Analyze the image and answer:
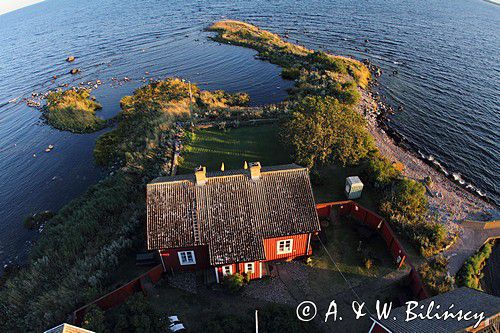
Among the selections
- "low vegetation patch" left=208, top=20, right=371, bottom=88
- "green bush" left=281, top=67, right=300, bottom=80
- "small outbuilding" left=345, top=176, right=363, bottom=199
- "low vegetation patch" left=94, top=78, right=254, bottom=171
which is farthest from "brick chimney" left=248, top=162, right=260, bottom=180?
"green bush" left=281, top=67, right=300, bottom=80

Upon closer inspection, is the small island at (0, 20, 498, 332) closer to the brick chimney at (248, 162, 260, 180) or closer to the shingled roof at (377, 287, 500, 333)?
the brick chimney at (248, 162, 260, 180)

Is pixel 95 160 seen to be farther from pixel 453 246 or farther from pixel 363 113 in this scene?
pixel 453 246

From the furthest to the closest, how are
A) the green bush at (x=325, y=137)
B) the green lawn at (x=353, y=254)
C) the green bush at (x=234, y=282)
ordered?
1. the green bush at (x=325, y=137)
2. the green lawn at (x=353, y=254)
3. the green bush at (x=234, y=282)

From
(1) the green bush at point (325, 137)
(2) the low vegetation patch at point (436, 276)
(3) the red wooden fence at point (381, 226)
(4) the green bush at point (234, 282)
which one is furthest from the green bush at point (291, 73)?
(4) the green bush at point (234, 282)

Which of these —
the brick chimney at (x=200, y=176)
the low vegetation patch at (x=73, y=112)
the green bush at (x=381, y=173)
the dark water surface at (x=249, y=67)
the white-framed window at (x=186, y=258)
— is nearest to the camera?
the white-framed window at (x=186, y=258)

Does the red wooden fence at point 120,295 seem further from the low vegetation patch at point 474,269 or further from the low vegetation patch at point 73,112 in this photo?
the low vegetation patch at point 73,112

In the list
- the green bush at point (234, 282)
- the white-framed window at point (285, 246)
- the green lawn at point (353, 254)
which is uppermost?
the white-framed window at point (285, 246)
